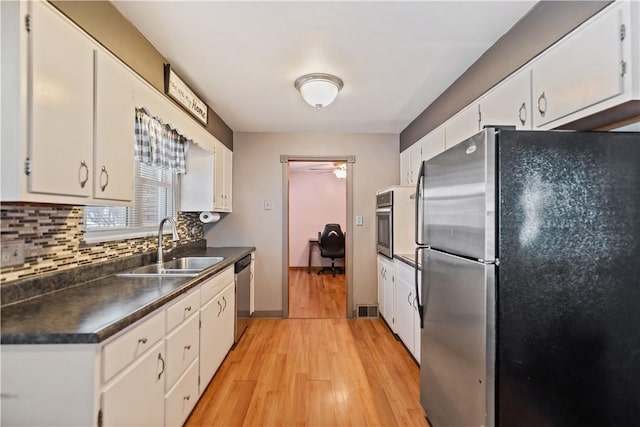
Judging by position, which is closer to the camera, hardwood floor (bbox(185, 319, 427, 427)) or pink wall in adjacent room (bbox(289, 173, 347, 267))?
hardwood floor (bbox(185, 319, 427, 427))

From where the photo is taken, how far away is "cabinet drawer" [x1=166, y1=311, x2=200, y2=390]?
160 cm

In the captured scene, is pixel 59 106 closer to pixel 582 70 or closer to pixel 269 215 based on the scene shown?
pixel 582 70

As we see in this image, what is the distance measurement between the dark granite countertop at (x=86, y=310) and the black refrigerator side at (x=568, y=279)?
1506 millimetres

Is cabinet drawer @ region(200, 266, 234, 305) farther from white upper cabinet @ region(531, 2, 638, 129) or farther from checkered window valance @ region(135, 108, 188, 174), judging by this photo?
white upper cabinet @ region(531, 2, 638, 129)

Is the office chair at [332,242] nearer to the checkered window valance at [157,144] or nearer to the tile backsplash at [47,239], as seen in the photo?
the checkered window valance at [157,144]

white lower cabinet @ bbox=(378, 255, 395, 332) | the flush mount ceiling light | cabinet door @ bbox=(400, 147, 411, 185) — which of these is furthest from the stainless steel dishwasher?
cabinet door @ bbox=(400, 147, 411, 185)

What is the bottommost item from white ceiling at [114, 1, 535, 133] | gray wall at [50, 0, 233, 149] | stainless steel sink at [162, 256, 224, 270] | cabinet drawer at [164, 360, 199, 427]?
cabinet drawer at [164, 360, 199, 427]

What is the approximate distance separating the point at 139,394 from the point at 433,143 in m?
2.80

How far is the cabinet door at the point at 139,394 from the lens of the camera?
1.14 m

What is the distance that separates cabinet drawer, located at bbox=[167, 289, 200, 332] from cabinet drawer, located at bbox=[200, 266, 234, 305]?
0.10m

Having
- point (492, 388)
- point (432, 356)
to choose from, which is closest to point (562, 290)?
point (492, 388)

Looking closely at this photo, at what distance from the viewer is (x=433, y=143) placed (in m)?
2.86

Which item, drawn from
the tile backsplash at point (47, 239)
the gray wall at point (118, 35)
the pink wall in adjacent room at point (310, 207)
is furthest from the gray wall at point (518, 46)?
the pink wall in adjacent room at point (310, 207)

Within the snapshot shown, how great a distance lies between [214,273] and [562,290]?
2.07 meters
